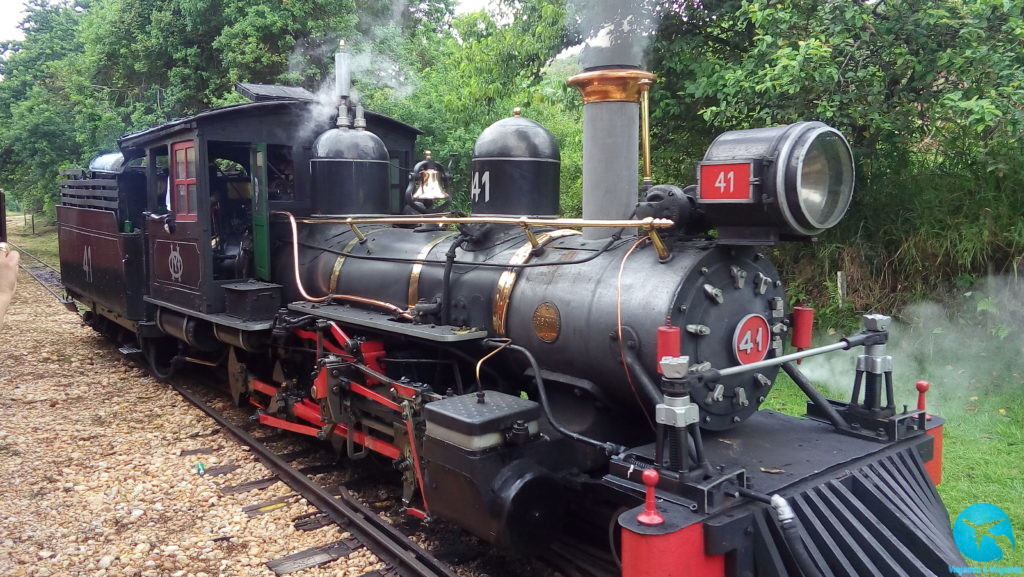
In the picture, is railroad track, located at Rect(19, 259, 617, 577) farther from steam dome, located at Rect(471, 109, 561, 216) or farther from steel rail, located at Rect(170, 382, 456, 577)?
steam dome, located at Rect(471, 109, 561, 216)

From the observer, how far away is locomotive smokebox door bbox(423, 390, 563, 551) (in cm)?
334

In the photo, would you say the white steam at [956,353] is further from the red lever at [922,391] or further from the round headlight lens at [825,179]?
the round headlight lens at [825,179]

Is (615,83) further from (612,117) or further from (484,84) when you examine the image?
(484,84)

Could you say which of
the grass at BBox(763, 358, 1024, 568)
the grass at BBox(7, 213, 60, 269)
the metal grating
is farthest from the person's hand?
the grass at BBox(7, 213, 60, 269)

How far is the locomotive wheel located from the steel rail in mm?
2956

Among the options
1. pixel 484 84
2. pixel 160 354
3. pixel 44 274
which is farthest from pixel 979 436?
pixel 44 274

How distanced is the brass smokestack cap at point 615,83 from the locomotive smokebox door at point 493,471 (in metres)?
1.61

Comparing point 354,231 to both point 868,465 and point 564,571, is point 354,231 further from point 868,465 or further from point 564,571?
point 868,465

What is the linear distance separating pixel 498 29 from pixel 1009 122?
5.65 meters

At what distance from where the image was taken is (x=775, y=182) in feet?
9.95

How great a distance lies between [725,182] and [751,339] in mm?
803

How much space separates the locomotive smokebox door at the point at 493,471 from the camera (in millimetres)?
3344

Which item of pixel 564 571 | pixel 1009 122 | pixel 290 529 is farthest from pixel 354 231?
pixel 1009 122

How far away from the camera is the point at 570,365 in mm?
3738
